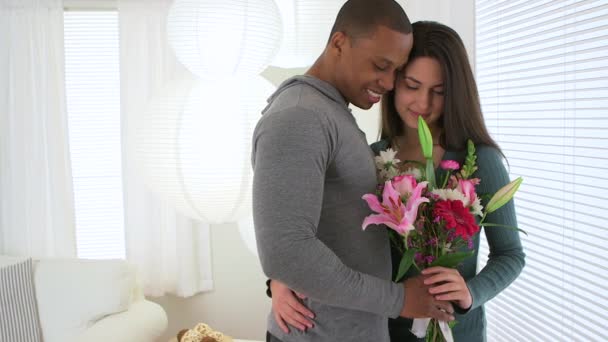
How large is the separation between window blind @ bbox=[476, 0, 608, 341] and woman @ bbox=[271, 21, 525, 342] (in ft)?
1.22

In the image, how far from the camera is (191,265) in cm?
311

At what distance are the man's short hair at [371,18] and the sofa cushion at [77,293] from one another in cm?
183

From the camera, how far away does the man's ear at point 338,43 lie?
118cm

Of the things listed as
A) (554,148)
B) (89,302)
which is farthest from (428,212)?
(89,302)

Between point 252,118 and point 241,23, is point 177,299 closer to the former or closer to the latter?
point 252,118

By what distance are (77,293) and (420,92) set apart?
195 cm

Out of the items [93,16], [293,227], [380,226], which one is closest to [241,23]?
[380,226]

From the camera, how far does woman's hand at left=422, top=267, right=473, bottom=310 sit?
109cm

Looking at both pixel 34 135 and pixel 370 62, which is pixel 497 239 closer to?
pixel 370 62

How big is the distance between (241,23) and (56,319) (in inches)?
66.9

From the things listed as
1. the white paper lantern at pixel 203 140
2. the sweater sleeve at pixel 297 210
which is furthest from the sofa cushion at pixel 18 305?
the sweater sleeve at pixel 297 210

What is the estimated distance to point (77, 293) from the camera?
250 cm

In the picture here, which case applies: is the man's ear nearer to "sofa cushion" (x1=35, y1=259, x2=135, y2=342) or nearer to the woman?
the woman

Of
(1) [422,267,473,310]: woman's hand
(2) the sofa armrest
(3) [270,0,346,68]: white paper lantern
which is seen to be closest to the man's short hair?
(1) [422,267,473,310]: woman's hand
